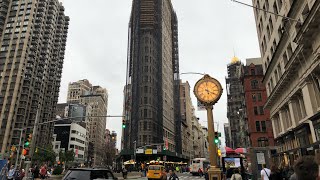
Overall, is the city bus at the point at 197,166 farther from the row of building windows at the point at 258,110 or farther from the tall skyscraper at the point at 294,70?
the tall skyscraper at the point at 294,70

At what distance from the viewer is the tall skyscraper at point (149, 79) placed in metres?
87.1

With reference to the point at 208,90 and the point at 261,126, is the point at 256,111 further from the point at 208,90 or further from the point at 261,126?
the point at 208,90

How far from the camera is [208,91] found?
1492 centimetres

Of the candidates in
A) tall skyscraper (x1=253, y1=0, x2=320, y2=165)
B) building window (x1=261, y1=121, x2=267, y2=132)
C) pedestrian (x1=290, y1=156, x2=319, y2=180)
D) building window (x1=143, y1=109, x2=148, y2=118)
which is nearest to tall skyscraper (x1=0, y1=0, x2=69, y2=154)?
building window (x1=143, y1=109, x2=148, y2=118)

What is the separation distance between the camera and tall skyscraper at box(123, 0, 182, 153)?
87062mm

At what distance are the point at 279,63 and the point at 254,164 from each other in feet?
45.5

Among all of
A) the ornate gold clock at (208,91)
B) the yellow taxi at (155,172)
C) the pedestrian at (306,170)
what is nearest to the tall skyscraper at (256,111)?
the yellow taxi at (155,172)

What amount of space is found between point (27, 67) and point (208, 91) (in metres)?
104

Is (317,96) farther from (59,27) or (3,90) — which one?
(59,27)

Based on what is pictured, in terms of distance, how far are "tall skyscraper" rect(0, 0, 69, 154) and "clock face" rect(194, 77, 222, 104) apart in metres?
88.1

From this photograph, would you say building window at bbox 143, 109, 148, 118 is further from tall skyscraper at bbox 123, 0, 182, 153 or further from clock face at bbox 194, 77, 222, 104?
clock face at bbox 194, 77, 222, 104

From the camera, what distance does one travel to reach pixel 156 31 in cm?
10075

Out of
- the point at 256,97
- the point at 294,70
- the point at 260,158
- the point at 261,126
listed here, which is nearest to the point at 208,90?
the point at 260,158

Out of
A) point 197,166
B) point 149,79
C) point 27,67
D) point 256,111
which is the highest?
point 27,67
